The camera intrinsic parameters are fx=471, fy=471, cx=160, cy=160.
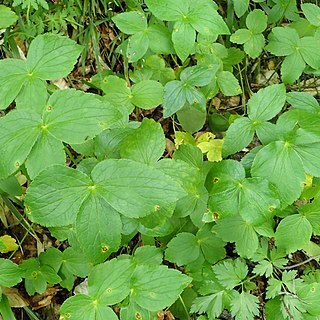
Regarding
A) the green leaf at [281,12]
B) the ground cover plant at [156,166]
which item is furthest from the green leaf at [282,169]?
the green leaf at [281,12]

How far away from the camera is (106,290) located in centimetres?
152

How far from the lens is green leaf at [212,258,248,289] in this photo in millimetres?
1976

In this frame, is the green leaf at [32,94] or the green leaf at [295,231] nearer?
the green leaf at [32,94]

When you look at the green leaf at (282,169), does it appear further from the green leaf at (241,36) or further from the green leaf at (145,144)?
the green leaf at (241,36)

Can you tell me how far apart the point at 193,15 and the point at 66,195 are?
98 cm

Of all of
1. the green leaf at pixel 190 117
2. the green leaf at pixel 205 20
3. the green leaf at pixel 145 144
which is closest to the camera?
the green leaf at pixel 145 144

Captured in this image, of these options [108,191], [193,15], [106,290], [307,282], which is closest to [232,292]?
[307,282]

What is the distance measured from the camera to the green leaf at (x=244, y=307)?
75.5 inches

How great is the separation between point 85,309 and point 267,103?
1012mm

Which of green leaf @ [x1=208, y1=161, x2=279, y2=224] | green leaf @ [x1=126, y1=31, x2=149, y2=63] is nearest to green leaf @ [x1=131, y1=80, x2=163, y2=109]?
green leaf @ [x1=126, y1=31, x2=149, y2=63]

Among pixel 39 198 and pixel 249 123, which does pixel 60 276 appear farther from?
pixel 249 123

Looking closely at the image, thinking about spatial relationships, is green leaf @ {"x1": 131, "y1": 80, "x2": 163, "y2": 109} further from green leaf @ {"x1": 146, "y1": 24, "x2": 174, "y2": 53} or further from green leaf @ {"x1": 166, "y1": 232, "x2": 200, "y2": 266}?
green leaf @ {"x1": 166, "y1": 232, "x2": 200, "y2": 266}

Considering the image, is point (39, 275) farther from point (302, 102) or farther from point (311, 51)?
point (311, 51)

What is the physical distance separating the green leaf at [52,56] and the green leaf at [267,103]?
0.71m
